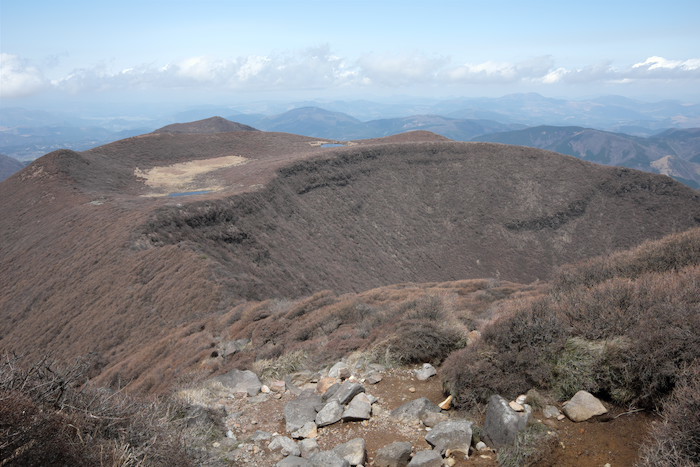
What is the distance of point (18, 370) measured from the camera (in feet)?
14.4

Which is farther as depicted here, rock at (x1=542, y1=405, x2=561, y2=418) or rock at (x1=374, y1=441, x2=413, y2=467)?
rock at (x1=542, y1=405, x2=561, y2=418)

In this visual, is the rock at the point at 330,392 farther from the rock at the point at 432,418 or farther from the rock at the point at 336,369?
the rock at the point at 432,418

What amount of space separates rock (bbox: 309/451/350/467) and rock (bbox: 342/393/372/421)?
1.08 meters

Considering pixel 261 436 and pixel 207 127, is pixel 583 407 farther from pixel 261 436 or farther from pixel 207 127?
pixel 207 127

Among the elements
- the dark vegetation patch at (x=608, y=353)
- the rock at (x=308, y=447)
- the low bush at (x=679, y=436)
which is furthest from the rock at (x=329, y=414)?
the low bush at (x=679, y=436)

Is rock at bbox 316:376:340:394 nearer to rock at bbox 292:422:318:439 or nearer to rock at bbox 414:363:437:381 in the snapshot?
rock at bbox 292:422:318:439

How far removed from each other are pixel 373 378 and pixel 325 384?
3.32 feet

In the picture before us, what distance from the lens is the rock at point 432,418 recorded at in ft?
19.3

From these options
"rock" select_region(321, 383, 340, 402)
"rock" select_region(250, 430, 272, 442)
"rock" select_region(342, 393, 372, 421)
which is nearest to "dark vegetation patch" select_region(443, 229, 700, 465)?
"rock" select_region(342, 393, 372, 421)

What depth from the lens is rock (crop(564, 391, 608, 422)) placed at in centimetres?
520

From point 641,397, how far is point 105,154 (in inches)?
2378

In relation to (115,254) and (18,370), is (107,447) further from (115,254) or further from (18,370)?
(115,254)

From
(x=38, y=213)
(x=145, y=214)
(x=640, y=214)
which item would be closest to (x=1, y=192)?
(x=38, y=213)

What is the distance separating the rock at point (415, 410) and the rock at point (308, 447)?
1344 millimetres
